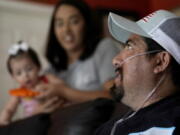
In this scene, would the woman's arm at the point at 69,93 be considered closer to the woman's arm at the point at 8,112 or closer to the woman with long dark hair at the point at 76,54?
the woman with long dark hair at the point at 76,54

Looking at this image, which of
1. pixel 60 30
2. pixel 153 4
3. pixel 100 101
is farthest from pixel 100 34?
pixel 153 4

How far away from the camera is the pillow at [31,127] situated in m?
1.94

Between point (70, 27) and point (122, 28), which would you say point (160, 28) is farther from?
point (70, 27)

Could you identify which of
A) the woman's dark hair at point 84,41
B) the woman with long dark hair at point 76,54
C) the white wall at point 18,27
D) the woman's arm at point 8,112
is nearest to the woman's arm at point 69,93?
the woman with long dark hair at point 76,54

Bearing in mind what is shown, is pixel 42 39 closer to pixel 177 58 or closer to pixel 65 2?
pixel 65 2

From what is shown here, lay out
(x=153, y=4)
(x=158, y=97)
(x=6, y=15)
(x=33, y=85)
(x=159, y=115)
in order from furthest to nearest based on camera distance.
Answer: (x=153, y=4) < (x=6, y=15) < (x=33, y=85) < (x=158, y=97) < (x=159, y=115)

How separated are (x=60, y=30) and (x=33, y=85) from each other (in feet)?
1.34

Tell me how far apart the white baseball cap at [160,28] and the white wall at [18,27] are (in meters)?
2.12

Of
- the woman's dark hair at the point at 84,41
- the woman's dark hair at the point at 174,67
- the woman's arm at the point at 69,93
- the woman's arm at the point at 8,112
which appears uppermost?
the woman's dark hair at the point at 174,67

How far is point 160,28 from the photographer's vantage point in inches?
48.9

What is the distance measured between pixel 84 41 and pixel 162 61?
1096 mm

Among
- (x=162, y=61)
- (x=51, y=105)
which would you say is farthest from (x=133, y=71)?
(x=51, y=105)

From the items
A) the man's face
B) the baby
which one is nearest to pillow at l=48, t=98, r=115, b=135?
the man's face

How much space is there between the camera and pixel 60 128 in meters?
1.81
